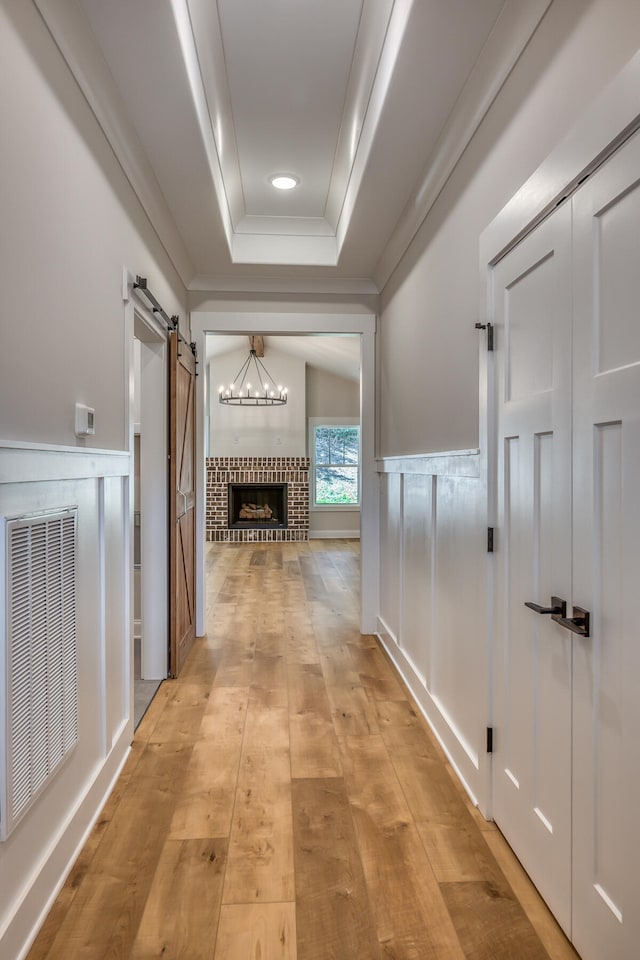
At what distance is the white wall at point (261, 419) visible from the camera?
10.3 meters

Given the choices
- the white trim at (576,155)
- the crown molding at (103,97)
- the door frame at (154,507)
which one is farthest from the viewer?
the door frame at (154,507)

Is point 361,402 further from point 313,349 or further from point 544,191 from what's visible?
point 313,349

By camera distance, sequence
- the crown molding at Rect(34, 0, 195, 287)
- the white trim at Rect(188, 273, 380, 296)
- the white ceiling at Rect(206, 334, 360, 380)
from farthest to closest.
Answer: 1. the white ceiling at Rect(206, 334, 360, 380)
2. the white trim at Rect(188, 273, 380, 296)
3. the crown molding at Rect(34, 0, 195, 287)

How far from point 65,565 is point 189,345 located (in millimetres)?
2560

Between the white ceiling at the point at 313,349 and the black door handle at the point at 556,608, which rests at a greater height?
the white ceiling at the point at 313,349

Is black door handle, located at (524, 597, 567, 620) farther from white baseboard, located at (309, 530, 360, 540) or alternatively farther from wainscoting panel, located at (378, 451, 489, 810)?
white baseboard, located at (309, 530, 360, 540)

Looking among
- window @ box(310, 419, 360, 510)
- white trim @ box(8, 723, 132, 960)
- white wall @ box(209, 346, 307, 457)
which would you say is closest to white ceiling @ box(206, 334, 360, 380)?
white wall @ box(209, 346, 307, 457)

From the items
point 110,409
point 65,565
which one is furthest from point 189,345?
point 65,565

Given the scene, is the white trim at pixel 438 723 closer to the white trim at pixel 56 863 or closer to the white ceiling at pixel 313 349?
the white trim at pixel 56 863

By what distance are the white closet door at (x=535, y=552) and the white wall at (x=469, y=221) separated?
0.28 m

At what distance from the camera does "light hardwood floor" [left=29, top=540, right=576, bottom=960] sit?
153 centimetres

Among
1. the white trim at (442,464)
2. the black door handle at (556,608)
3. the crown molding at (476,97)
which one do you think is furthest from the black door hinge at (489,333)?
the black door handle at (556,608)

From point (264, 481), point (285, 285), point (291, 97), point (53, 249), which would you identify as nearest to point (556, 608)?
point (53, 249)

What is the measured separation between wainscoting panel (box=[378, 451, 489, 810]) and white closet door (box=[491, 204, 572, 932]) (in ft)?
0.55
